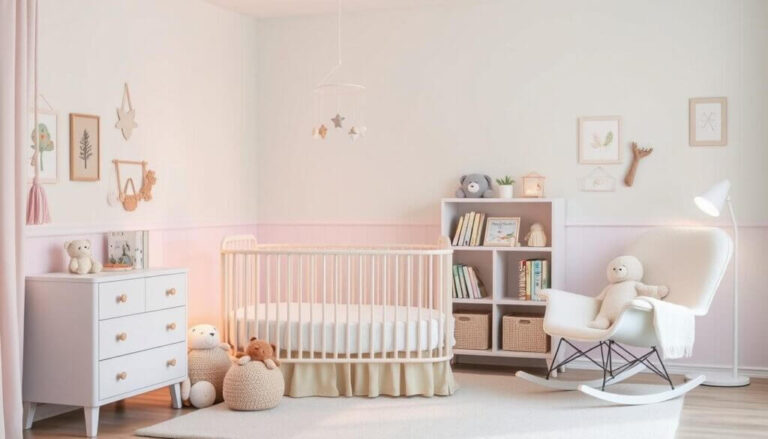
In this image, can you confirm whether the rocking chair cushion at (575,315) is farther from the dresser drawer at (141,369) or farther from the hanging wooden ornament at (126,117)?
the hanging wooden ornament at (126,117)

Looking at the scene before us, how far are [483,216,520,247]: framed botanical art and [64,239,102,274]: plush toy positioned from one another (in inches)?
87.6

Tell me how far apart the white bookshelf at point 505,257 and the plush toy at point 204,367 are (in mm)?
1445

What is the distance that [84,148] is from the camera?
4438mm

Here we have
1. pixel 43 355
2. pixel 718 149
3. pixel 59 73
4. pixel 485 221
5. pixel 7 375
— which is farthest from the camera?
pixel 485 221

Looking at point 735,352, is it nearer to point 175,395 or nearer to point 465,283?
point 465,283

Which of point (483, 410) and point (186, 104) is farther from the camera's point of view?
point (186, 104)

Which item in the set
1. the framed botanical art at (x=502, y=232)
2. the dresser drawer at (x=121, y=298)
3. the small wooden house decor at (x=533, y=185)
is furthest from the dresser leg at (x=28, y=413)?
the small wooden house decor at (x=533, y=185)

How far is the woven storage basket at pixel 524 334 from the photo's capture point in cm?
527

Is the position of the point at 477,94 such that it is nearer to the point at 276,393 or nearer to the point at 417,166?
the point at 417,166

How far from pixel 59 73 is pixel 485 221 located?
8.28 ft

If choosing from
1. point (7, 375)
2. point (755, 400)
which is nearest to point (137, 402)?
point (7, 375)

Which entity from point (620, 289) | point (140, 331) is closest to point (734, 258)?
point (620, 289)

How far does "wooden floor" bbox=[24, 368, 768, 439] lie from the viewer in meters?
3.94

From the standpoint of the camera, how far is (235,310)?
479 cm
